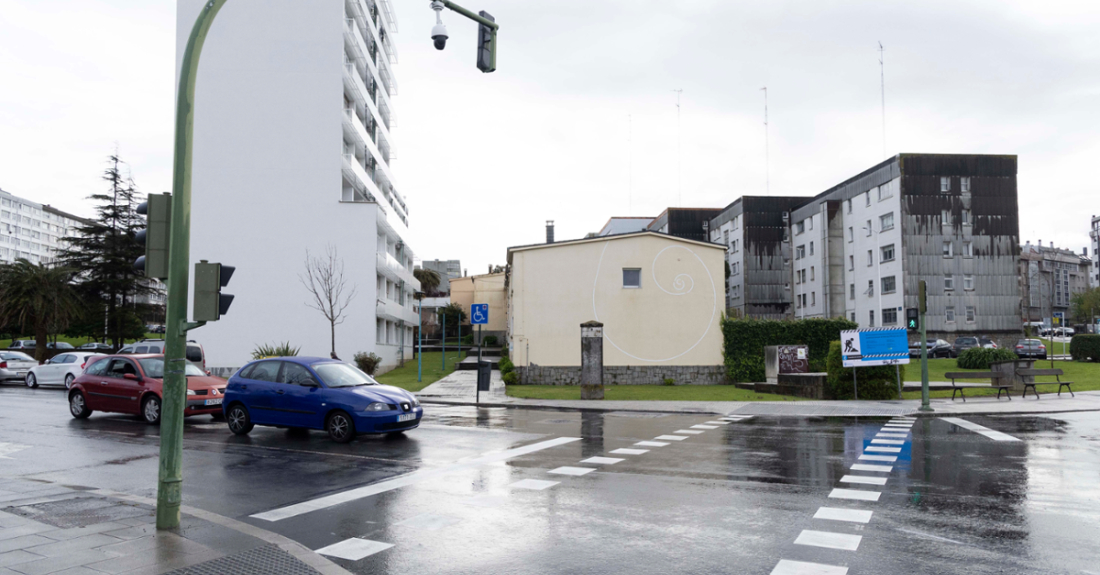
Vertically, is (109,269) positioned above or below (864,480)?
above

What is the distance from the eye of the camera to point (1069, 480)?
948cm

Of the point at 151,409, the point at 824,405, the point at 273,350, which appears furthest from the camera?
the point at 273,350

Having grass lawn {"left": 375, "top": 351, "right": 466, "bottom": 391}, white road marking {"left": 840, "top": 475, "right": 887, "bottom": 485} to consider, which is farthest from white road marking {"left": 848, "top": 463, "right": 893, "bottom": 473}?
grass lawn {"left": 375, "top": 351, "right": 466, "bottom": 391}

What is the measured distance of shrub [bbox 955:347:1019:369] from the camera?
32625 mm

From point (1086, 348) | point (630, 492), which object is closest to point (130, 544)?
point (630, 492)

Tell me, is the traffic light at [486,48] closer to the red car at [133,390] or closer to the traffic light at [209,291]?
the traffic light at [209,291]

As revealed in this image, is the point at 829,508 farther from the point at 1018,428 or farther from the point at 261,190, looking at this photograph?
the point at 261,190

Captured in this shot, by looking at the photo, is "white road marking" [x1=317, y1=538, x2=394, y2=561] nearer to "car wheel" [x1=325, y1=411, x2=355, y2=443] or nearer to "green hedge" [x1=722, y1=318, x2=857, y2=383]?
"car wheel" [x1=325, y1=411, x2=355, y2=443]

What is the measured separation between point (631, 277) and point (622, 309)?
62.3 inches

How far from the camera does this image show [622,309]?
3178cm

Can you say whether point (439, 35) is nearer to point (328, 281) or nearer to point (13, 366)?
point (328, 281)

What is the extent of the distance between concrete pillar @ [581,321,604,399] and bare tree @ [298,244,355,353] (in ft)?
58.8

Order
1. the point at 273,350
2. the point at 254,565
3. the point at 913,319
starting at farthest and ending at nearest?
1. the point at 273,350
2. the point at 913,319
3. the point at 254,565

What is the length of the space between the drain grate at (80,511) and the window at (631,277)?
2565 cm
